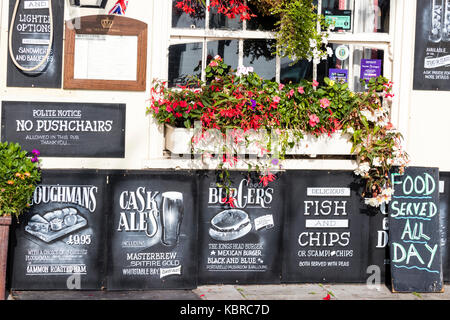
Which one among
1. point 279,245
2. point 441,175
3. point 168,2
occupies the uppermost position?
point 168,2

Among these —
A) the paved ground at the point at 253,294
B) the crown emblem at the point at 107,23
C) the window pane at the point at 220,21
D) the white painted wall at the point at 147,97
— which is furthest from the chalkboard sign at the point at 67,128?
the paved ground at the point at 253,294

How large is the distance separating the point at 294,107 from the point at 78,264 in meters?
2.75

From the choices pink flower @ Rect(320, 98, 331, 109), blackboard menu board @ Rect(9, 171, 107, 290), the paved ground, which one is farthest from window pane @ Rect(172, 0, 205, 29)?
the paved ground

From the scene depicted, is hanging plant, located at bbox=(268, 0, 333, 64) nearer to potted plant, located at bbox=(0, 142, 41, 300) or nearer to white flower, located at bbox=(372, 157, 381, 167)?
white flower, located at bbox=(372, 157, 381, 167)

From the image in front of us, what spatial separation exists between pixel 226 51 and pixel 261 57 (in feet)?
1.27

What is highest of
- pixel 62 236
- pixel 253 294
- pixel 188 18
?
pixel 188 18

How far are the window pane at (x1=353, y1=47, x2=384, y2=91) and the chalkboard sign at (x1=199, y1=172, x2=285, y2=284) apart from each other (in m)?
1.55

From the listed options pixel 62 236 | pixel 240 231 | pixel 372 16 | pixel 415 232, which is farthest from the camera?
pixel 372 16

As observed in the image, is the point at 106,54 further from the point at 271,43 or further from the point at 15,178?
the point at 271,43

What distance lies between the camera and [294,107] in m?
7.23

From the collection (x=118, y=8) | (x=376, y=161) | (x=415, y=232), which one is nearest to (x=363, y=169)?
(x=376, y=161)

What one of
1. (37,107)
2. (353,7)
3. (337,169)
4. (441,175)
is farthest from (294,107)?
(37,107)

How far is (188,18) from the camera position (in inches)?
289
